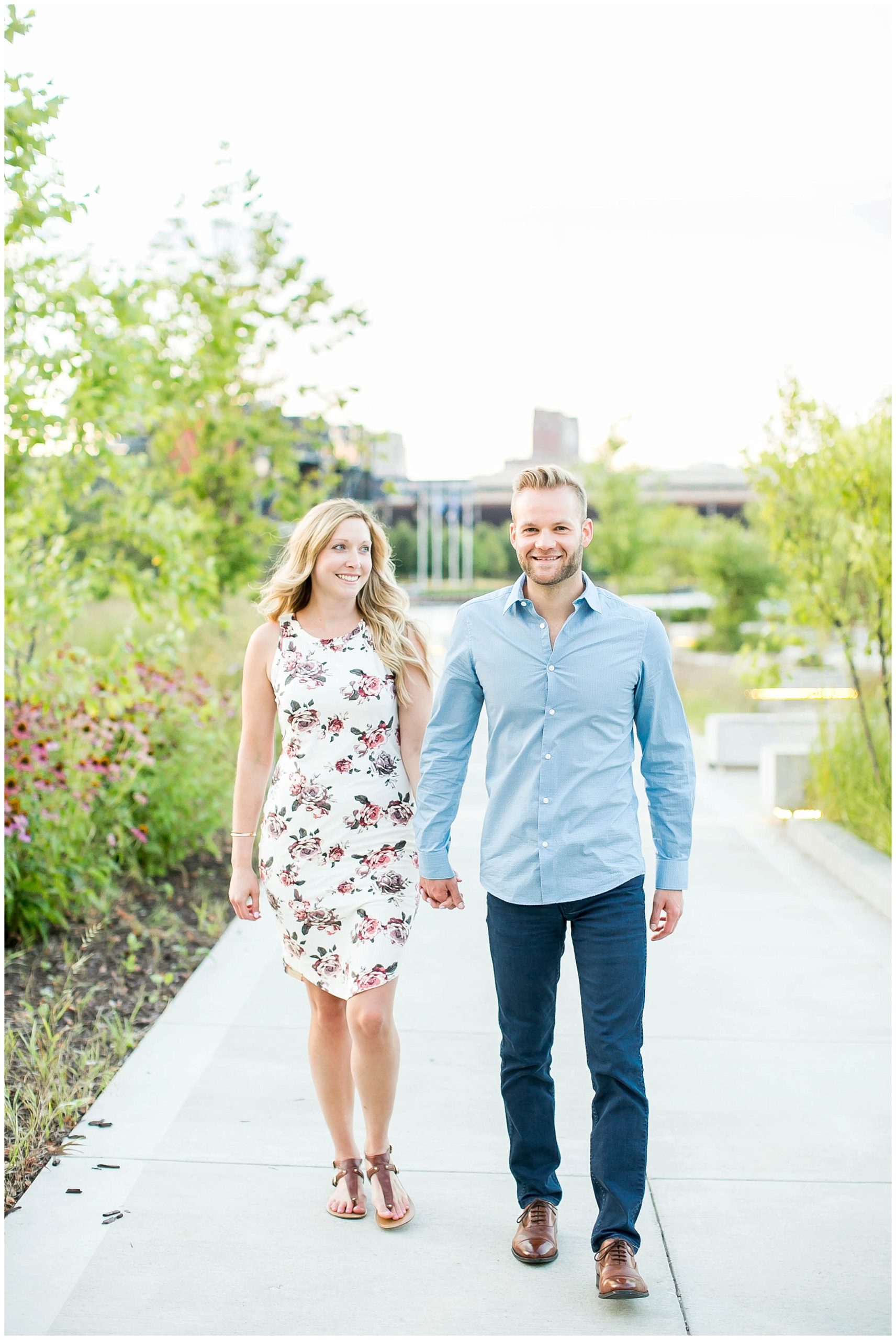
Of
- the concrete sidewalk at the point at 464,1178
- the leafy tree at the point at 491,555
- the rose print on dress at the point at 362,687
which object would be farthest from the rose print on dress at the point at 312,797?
the leafy tree at the point at 491,555

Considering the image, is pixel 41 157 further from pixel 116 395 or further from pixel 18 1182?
pixel 18 1182

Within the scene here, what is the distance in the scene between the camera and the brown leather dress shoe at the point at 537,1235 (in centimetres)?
286

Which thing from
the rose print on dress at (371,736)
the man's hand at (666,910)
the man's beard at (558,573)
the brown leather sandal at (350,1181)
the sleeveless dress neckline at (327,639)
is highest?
the man's beard at (558,573)

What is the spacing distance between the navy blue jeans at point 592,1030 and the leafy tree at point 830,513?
4801mm

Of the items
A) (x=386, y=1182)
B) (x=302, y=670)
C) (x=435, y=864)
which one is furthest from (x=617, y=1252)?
(x=302, y=670)

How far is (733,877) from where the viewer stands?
6.64 meters

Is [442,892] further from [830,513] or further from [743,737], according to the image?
[743,737]

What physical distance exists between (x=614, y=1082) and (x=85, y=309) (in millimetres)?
4635

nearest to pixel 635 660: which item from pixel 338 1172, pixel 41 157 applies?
pixel 338 1172

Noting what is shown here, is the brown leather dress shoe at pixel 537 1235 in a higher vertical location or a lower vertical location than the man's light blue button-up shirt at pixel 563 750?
lower

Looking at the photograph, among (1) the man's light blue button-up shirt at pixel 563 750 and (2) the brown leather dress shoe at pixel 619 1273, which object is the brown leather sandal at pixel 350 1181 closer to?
(2) the brown leather dress shoe at pixel 619 1273

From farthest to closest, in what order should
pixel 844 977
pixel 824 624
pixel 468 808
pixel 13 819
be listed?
1. pixel 468 808
2. pixel 824 624
3. pixel 844 977
4. pixel 13 819

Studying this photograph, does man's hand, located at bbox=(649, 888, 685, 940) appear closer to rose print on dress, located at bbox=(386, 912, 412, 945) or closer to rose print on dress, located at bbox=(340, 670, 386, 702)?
rose print on dress, located at bbox=(386, 912, 412, 945)

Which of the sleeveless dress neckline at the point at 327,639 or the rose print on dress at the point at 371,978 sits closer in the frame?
the rose print on dress at the point at 371,978
